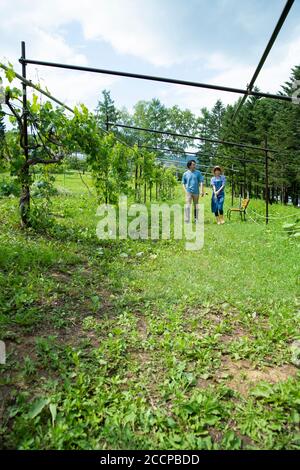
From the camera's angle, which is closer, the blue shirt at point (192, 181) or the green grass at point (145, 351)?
the green grass at point (145, 351)

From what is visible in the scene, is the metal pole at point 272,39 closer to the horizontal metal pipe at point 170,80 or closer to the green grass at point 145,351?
the horizontal metal pipe at point 170,80

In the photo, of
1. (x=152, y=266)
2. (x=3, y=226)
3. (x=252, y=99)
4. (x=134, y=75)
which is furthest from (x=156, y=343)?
(x=252, y=99)

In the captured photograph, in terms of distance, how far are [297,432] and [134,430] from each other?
96 centimetres

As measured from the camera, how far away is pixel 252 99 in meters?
34.2

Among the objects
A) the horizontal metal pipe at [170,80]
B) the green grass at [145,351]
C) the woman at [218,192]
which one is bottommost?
the green grass at [145,351]

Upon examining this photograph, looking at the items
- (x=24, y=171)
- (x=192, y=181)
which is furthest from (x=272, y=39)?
(x=192, y=181)

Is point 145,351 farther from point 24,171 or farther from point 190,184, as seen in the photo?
point 190,184

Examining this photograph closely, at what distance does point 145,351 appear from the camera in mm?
2641

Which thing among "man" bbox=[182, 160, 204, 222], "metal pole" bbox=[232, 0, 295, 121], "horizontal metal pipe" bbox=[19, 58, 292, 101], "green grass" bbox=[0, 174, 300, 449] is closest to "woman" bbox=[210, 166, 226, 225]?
"man" bbox=[182, 160, 204, 222]

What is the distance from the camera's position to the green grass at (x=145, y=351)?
72.2 inches

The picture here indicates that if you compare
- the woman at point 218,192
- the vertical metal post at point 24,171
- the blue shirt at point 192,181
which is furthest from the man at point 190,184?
the vertical metal post at point 24,171

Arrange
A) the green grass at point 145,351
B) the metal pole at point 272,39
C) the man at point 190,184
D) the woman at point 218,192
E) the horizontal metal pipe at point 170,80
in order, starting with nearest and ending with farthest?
the green grass at point 145,351 < the metal pole at point 272,39 < the horizontal metal pipe at point 170,80 < the man at point 190,184 < the woman at point 218,192

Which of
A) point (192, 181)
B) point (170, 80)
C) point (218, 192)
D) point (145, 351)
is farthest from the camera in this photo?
point (218, 192)

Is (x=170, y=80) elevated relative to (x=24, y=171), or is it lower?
elevated
